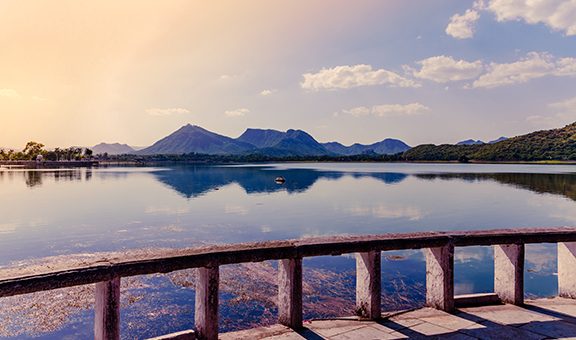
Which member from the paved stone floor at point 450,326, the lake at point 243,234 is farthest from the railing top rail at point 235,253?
the lake at point 243,234

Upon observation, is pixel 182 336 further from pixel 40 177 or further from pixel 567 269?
pixel 40 177

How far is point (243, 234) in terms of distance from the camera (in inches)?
1367

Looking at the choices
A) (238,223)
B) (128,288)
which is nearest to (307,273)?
(128,288)

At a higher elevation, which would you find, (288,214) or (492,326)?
(492,326)

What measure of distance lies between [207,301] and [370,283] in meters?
2.35

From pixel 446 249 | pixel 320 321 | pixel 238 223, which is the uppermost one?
pixel 446 249

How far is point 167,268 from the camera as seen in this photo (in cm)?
475

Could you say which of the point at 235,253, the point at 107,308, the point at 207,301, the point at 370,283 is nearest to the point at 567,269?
the point at 370,283

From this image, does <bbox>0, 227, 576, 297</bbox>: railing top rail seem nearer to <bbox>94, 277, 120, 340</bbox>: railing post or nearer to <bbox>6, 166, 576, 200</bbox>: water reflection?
<bbox>94, 277, 120, 340</bbox>: railing post

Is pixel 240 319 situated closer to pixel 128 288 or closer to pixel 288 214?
pixel 128 288

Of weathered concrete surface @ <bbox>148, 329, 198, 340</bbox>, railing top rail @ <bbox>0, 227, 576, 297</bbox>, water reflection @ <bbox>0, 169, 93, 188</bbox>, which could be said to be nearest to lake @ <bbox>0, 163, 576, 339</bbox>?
weathered concrete surface @ <bbox>148, 329, 198, 340</bbox>

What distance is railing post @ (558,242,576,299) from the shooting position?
22.7 feet

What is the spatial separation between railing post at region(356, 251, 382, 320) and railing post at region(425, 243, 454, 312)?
0.92 metres

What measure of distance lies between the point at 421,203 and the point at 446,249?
55.1 m
